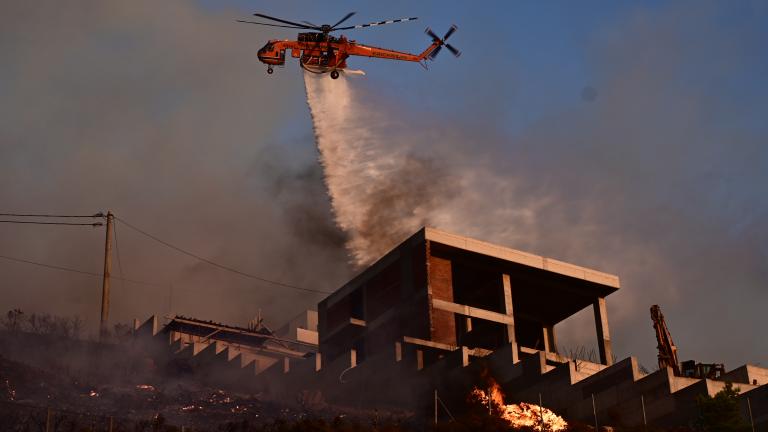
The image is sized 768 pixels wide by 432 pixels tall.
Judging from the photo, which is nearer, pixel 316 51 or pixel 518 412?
pixel 518 412

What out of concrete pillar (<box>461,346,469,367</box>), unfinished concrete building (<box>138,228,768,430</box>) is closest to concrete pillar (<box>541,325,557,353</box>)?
unfinished concrete building (<box>138,228,768,430</box>)

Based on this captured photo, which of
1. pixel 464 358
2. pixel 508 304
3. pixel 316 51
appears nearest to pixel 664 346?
pixel 508 304

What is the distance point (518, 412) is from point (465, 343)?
16.3 m

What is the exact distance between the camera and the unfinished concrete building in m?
61.2

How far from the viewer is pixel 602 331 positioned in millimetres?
84125

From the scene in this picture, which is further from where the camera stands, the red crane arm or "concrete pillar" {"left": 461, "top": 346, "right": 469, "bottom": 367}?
the red crane arm

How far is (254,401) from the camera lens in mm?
68438

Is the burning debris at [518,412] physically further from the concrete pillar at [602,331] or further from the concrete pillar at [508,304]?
the concrete pillar at [602,331]

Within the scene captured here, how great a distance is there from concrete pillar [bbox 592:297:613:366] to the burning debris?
18.9m

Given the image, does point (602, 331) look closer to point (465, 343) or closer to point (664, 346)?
point (664, 346)

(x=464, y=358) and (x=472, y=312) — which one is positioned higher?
(x=472, y=312)

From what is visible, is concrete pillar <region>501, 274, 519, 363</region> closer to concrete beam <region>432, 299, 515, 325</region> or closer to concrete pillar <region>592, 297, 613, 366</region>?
concrete beam <region>432, 299, 515, 325</region>

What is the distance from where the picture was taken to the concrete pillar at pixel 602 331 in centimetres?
8262

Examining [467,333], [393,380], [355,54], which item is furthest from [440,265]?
[355,54]
